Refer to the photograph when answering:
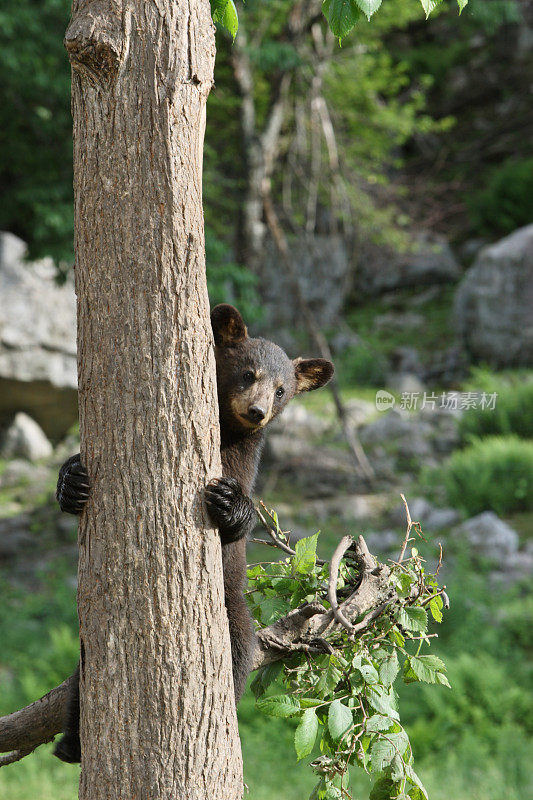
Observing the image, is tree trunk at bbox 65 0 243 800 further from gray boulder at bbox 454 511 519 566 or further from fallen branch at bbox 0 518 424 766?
gray boulder at bbox 454 511 519 566

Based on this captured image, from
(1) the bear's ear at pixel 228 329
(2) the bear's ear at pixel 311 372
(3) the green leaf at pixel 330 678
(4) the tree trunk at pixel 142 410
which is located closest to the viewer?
(4) the tree trunk at pixel 142 410

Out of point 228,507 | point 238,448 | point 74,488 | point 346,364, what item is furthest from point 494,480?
point 74,488

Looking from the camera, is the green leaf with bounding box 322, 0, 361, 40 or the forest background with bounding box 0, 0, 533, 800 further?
the forest background with bounding box 0, 0, 533, 800

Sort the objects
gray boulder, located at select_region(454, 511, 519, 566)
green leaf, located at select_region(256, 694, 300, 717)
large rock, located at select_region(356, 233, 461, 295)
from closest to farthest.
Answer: green leaf, located at select_region(256, 694, 300, 717), gray boulder, located at select_region(454, 511, 519, 566), large rock, located at select_region(356, 233, 461, 295)

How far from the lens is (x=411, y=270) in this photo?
15672 mm

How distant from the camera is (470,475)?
9.19 m

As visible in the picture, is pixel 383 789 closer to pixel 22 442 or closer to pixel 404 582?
pixel 404 582

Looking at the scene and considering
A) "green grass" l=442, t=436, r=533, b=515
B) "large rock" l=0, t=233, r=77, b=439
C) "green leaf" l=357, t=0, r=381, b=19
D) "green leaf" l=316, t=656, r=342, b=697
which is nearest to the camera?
"green leaf" l=357, t=0, r=381, b=19

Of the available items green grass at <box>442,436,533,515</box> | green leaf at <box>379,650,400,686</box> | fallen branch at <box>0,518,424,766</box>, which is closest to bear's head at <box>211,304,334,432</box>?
fallen branch at <box>0,518,424,766</box>

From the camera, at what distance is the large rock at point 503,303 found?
38.8 ft

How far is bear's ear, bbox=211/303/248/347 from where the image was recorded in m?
3.21

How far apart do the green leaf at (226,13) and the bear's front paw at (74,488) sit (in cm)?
128

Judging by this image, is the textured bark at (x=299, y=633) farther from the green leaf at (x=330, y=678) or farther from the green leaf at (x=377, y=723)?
the green leaf at (x=377, y=723)

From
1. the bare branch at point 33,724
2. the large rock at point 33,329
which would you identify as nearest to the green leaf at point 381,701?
the bare branch at point 33,724
